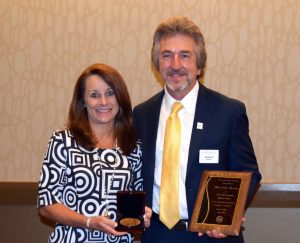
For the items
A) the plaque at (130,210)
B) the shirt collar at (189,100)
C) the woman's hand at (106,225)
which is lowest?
the woman's hand at (106,225)

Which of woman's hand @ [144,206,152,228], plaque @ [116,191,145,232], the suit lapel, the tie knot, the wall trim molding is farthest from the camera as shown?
the wall trim molding

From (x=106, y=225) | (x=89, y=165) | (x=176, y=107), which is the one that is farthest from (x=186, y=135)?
(x=106, y=225)

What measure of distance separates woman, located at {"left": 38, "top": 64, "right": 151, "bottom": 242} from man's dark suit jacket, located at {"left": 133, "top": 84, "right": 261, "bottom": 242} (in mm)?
99

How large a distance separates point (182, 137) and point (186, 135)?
25 millimetres

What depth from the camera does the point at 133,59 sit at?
13.9 ft

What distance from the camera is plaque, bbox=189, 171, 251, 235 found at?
2.46 metres

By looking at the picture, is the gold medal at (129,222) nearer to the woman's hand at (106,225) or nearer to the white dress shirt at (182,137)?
the woman's hand at (106,225)

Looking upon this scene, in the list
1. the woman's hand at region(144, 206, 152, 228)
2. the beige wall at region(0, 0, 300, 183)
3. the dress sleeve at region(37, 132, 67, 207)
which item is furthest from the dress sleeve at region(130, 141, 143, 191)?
the beige wall at region(0, 0, 300, 183)

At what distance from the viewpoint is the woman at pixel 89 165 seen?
2.58 m

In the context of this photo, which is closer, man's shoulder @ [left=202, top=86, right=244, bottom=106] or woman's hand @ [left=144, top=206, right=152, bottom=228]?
woman's hand @ [left=144, top=206, right=152, bottom=228]

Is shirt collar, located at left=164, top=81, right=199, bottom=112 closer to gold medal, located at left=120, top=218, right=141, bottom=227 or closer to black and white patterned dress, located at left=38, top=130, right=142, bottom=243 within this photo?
black and white patterned dress, located at left=38, top=130, right=142, bottom=243

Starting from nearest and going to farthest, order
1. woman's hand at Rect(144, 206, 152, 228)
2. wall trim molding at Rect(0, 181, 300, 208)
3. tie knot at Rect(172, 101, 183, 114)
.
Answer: woman's hand at Rect(144, 206, 152, 228) → tie knot at Rect(172, 101, 183, 114) → wall trim molding at Rect(0, 181, 300, 208)

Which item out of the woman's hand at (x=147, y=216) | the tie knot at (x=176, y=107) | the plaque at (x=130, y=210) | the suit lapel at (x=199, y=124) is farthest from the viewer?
the tie knot at (x=176, y=107)

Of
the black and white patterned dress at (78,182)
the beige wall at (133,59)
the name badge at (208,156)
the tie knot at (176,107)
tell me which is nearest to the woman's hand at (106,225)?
the black and white patterned dress at (78,182)
